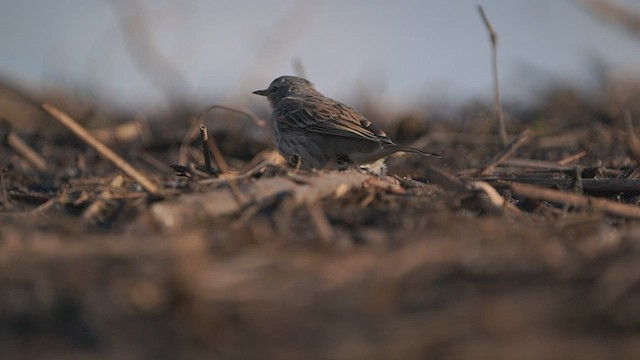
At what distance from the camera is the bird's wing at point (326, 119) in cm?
682

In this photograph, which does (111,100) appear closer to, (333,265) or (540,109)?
(540,109)

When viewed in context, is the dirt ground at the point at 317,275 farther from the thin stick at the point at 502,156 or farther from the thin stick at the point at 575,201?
the thin stick at the point at 502,156

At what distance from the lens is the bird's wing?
6.82 meters

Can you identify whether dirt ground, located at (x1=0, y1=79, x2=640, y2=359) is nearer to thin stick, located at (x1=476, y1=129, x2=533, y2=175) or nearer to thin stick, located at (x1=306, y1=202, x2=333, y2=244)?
thin stick, located at (x1=306, y1=202, x2=333, y2=244)

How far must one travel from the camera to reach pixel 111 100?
1256cm

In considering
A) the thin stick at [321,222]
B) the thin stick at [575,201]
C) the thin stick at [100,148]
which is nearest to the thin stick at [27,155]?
the thin stick at [100,148]

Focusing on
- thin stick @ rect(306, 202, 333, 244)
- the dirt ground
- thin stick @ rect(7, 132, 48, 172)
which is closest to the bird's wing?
thin stick @ rect(7, 132, 48, 172)

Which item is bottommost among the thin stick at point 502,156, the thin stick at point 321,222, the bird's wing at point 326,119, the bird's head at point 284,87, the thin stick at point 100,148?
the thin stick at point 502,156

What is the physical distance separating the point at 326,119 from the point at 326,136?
202mm

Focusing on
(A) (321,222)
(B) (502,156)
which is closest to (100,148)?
(A) (321,222)

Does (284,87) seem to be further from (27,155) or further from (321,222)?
(321,222)

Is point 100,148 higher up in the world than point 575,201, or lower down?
higher up

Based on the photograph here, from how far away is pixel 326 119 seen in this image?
718cm

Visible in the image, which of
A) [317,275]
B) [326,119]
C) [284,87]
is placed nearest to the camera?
[317,275]
